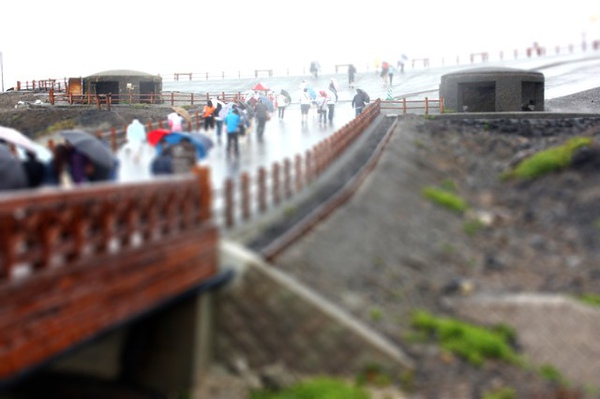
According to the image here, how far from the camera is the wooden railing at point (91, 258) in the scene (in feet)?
28.6

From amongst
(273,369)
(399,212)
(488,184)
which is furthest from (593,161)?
(273,369)

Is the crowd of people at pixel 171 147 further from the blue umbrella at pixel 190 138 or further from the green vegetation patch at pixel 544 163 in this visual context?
the green vegetation patch at pixel 544 163

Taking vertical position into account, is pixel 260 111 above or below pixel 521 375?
above

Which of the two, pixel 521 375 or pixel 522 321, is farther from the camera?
pixel 522 321

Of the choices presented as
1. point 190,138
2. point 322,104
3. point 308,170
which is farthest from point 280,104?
point 190,138

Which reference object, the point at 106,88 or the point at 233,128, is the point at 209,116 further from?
the point at 106,88

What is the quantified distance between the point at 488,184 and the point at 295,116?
18810 millimetres

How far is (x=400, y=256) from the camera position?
15047 mm

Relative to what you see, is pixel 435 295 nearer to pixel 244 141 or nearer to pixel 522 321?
pixel 522 321

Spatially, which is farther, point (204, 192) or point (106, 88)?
point (106, 88)

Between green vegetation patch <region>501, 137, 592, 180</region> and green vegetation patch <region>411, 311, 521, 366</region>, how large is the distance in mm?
8964

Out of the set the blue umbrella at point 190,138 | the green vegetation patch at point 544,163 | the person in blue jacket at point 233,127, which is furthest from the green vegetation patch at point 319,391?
the person in blue jacket at point 233,127

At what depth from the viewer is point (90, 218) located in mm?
10109

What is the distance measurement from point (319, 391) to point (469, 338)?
2.85m
